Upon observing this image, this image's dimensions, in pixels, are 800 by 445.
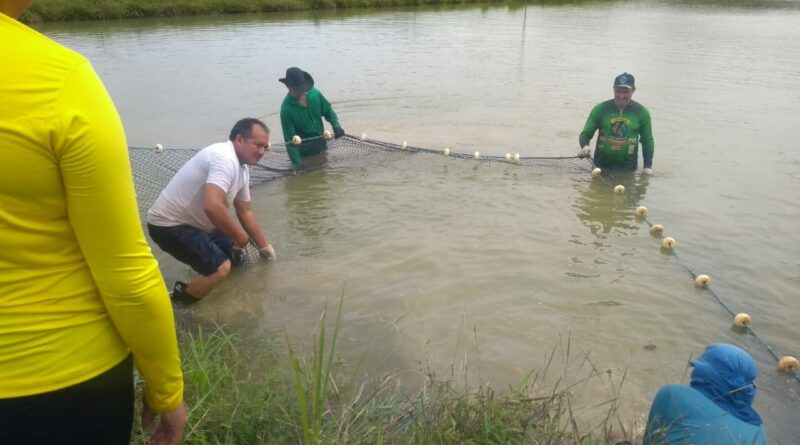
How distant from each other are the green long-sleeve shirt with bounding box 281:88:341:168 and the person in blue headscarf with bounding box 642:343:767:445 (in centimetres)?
589

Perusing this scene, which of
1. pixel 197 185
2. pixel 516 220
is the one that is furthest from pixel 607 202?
pixel 197 185

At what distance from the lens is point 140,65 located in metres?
16.9

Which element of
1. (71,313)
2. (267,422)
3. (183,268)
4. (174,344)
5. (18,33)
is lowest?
(183,268)

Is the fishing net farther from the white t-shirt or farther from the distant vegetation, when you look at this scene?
the distant vegetation

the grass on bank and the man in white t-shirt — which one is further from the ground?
the man in white t-shirt

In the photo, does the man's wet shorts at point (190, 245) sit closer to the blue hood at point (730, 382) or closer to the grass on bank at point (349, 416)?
the grass on bank at point (349, 416)

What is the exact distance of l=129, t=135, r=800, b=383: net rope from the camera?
6.60m

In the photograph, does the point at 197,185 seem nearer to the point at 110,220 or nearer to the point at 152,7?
the point at 110,220

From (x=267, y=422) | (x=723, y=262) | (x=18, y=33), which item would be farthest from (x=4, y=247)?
(x=723, y=262)

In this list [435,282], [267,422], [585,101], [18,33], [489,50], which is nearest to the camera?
[18,33]

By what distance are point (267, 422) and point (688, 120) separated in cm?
1087

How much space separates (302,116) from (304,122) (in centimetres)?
8

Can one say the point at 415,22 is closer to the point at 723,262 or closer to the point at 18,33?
the point at 723,262

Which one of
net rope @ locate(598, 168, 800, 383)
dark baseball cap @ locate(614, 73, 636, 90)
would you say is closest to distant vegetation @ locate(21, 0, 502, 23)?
dark baseball cap @ locate(614, 73, 636, 90)
